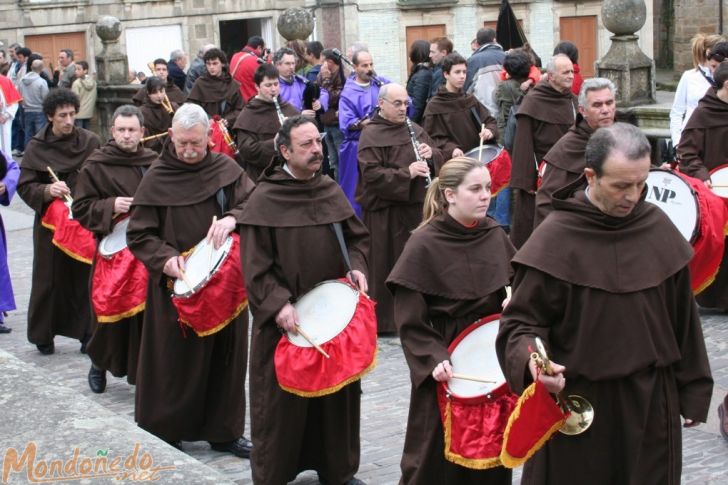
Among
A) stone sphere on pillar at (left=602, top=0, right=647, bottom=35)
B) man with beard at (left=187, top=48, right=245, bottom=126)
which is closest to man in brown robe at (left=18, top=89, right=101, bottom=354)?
man with beard at (left=187, top=48, right=245, bottom=126)

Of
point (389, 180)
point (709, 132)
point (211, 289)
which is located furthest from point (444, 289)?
point (709, 132)

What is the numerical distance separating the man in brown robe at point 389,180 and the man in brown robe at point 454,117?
62 cm

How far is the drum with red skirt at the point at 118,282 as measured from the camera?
8.12 m

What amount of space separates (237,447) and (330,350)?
167cm

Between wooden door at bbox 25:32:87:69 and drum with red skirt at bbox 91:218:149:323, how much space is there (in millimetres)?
23748

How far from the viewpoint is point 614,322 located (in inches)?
181

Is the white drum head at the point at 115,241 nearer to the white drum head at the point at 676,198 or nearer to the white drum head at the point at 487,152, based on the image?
the white drum head at the point at 676,198

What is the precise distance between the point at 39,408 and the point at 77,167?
6.34 meters

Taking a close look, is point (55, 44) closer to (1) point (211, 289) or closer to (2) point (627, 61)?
(2) point (627, 61)

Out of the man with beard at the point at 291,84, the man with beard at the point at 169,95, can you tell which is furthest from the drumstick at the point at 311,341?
the man with beard at the point at 169,95

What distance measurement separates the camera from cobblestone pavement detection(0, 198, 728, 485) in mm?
6895

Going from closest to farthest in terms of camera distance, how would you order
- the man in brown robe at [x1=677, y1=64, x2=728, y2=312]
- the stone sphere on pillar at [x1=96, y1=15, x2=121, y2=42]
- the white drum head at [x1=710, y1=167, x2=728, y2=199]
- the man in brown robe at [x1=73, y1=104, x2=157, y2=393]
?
the man in brown robe at [x1=73, y1=104, x2=157, y2=393], the white drum head at [x1=710, y1=167, x2=728, y2=199], the man in brown robe at [x1=677, y1=64, x2=728, y2=312], the stone sphere on pillar at [x1=96, y1=15, x2=121, y2=42]

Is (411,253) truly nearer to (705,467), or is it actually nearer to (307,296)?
(307,296)

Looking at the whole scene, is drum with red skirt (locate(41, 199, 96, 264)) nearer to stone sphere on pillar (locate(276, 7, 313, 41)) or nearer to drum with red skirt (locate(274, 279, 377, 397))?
drum with red skirt (locate(274, 279, 377, 397))
